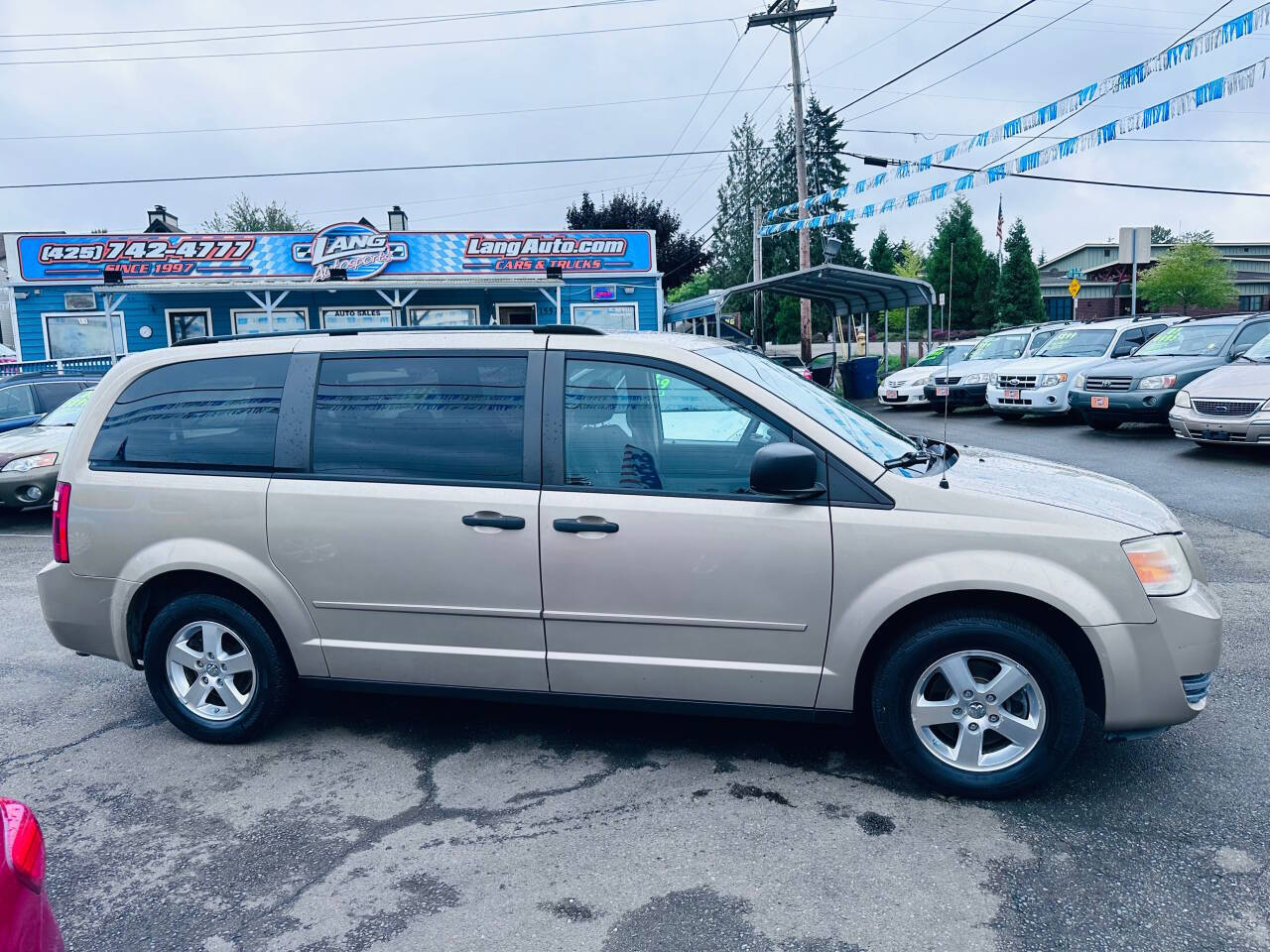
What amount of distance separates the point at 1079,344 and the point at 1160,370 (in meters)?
3.29

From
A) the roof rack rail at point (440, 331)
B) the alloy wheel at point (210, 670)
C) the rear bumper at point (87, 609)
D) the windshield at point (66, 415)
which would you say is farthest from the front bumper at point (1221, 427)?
the windshield at point (66, 415)

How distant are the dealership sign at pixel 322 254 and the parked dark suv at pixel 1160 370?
12488 mm

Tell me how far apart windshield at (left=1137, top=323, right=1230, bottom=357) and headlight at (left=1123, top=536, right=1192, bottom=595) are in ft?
39.4

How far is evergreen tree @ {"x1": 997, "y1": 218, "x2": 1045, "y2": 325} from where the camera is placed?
50188 millimetres

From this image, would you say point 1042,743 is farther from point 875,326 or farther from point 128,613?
point 875,326

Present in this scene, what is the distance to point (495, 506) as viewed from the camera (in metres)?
3.61

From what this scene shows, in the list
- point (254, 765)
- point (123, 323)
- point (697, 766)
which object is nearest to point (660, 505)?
point (697, 766)

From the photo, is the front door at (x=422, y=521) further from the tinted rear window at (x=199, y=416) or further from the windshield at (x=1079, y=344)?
the windshield at (x=1079, y=344)

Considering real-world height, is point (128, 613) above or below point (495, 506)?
below

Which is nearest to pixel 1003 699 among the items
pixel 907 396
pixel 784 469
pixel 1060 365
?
pixel 784 469

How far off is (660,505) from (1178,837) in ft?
6.86

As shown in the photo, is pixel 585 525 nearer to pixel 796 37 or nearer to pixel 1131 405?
pixel 1131 405

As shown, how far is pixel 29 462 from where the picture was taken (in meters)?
9.23

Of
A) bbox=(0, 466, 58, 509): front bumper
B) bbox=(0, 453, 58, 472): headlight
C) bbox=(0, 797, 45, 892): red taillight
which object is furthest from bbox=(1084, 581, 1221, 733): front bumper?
bbox=(0, 453, 58, 472): headlight
